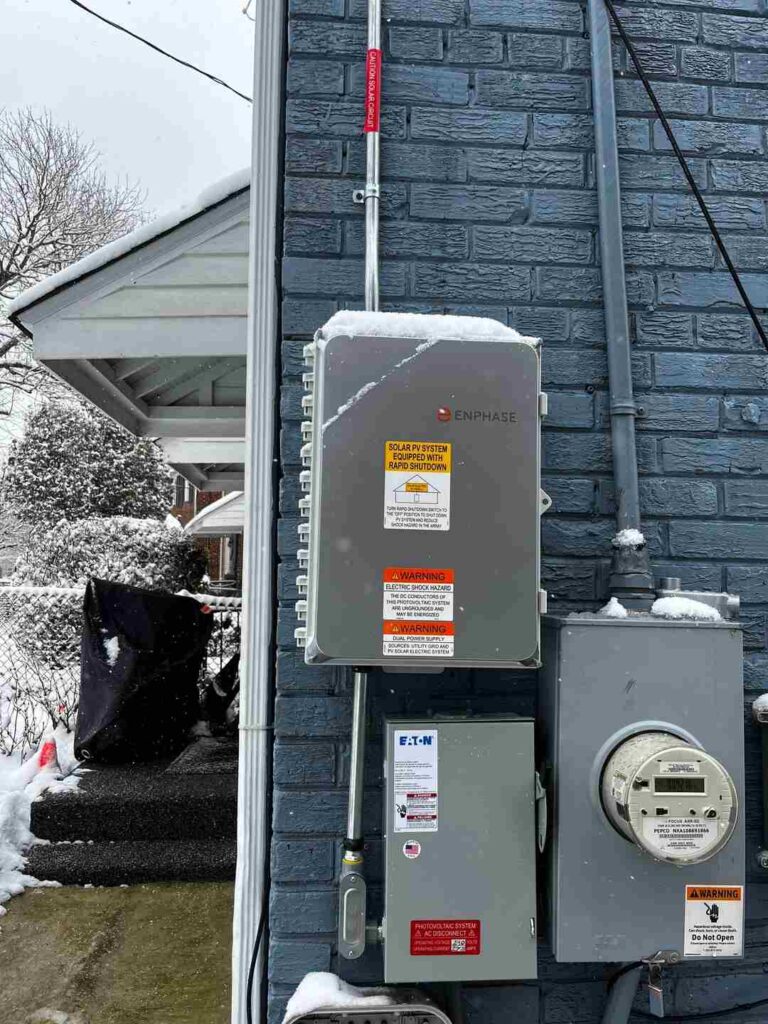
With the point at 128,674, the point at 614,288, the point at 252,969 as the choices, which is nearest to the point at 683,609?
the point at 614,288

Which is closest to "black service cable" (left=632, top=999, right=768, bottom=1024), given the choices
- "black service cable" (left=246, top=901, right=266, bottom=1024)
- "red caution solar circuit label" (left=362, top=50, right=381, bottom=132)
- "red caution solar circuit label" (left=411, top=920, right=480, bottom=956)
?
"red caution solar circuit label" (left=411, top=920, right=480, bottom=956)

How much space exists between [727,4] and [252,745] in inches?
95.7

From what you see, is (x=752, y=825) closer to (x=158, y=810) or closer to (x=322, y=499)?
(x=322, y=499)

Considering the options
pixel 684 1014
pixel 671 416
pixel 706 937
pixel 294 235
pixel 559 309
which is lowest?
pixel 684 1014

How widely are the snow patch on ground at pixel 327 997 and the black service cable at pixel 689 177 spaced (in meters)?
1.94

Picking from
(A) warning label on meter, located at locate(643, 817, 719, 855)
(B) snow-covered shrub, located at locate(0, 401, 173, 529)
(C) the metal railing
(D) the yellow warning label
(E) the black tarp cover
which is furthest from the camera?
(B) snow-covered shrub, located at locate(0, 401, 173, 529)

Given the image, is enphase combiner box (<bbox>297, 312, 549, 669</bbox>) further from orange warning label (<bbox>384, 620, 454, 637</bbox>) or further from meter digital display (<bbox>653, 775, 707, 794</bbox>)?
meter digital display (<bbox>653, 775, 707, 794</bbox>)

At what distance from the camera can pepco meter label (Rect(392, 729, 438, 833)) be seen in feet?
5.54

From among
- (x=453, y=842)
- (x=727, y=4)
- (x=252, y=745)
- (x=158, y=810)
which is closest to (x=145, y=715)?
(x=158, y=810)

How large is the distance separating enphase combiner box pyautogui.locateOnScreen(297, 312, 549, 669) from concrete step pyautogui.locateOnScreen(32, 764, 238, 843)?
3194mm

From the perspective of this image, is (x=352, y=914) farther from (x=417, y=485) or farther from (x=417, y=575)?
(x=417, y=485)

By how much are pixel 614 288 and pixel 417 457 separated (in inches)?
32.5

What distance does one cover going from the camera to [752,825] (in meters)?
2.00

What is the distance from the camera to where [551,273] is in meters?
2.07
